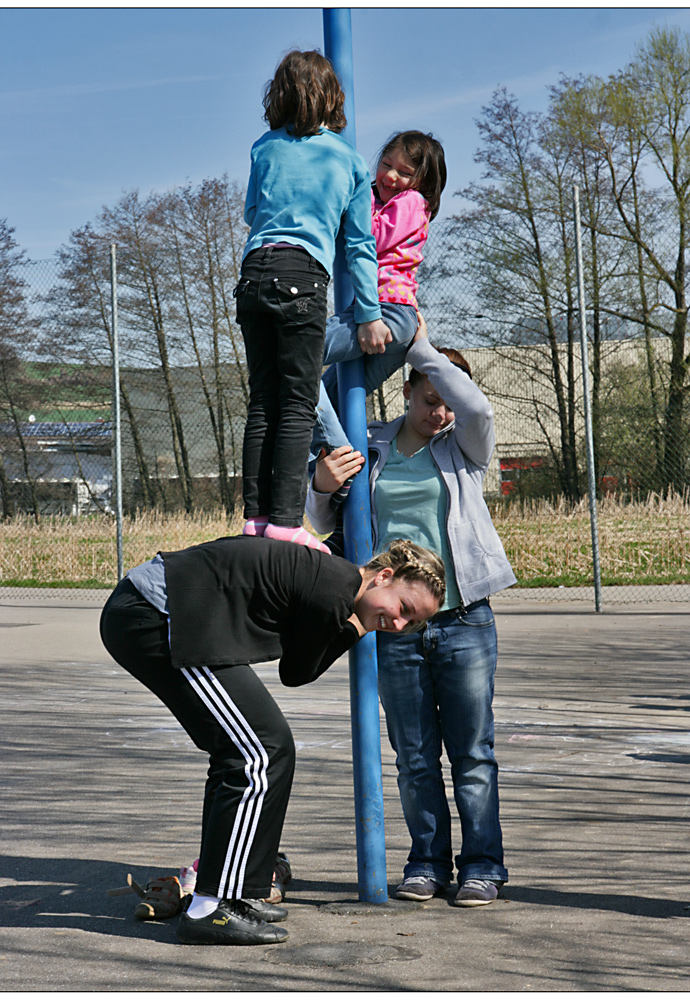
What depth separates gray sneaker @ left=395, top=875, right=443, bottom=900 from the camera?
142 inches

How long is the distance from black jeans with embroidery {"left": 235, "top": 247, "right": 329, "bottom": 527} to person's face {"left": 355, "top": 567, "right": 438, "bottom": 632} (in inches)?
15.2

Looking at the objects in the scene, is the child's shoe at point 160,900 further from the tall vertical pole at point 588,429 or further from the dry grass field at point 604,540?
the dry grass field at point 604,540

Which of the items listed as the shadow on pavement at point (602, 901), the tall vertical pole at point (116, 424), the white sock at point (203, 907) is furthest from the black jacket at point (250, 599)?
the tall vertical pole at point (116, 424)

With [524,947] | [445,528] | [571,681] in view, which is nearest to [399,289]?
[445,528]

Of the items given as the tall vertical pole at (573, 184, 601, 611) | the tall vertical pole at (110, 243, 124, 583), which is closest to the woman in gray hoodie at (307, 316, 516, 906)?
the tall vertical pole at (573, 184, 601, 611)

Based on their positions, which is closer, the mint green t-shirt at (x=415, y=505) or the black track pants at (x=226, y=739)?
the black track pants at (x=226, y=739)

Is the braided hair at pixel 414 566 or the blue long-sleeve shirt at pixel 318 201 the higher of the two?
the blue long-sleeve shirt at pixel 318 201

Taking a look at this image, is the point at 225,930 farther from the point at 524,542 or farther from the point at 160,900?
the point at 524,542

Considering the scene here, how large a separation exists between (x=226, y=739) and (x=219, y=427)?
1223 centimetres

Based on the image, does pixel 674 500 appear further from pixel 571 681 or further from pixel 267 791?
pixel 267 791

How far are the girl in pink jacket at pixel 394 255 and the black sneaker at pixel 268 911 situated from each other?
138cm

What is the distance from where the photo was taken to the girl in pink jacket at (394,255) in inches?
143

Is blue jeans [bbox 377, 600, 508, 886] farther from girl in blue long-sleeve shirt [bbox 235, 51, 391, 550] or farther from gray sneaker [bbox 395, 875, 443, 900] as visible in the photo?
girl in blue long-sleeve shirt [bbox 235, 51, 391, 550]

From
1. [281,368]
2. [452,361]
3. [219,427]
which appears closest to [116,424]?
[219,427]
